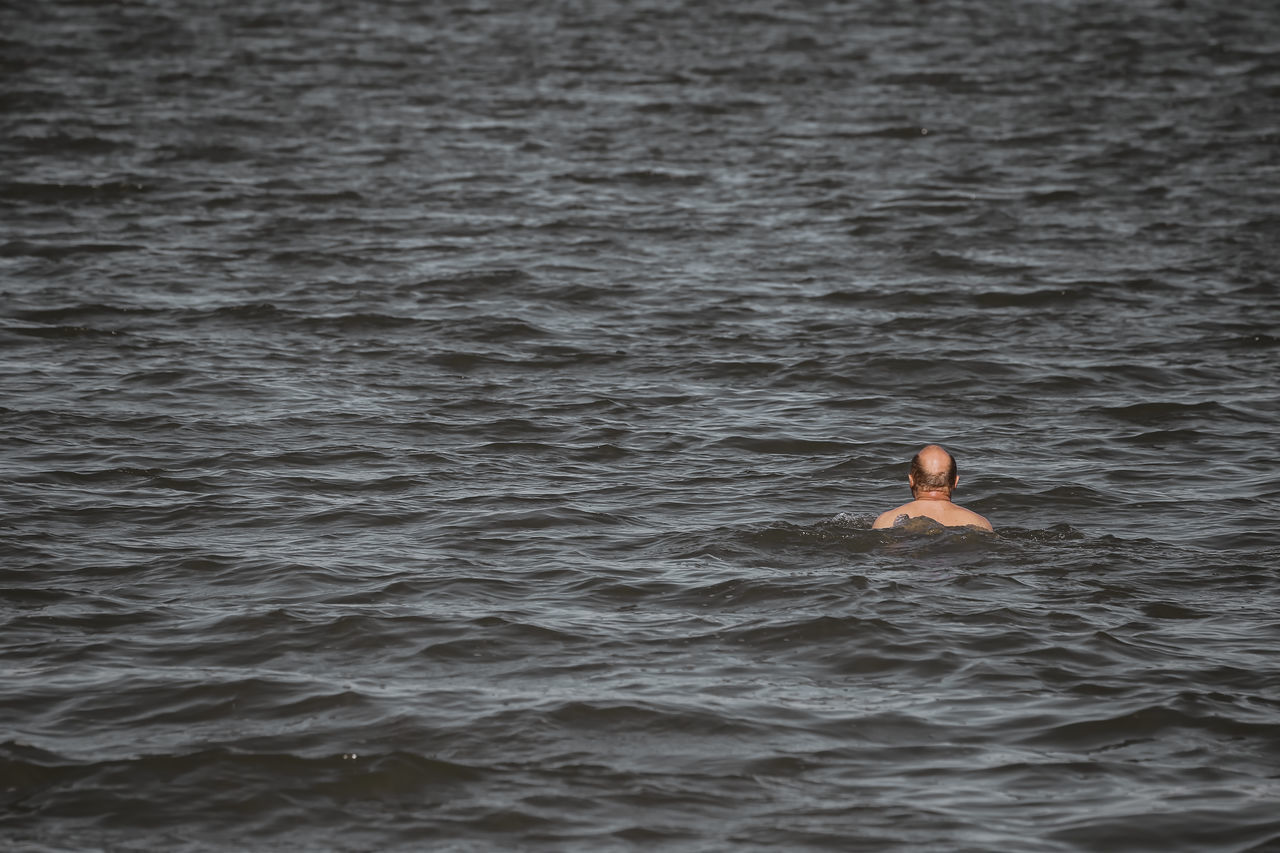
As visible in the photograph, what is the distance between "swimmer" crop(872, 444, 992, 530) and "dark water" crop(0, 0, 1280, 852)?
174mm

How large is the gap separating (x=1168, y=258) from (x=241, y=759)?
55.9ft

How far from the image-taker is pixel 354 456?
44.9 feet

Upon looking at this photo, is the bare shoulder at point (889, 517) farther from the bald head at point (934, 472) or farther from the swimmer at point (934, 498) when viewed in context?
the bald head at point (934, 472)

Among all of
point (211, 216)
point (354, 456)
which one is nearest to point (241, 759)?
point (354, 456)

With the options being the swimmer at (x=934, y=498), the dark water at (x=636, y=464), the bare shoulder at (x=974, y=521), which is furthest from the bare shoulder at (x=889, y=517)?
the bare shoulder at (x=974, y=521)

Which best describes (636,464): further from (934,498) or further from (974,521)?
(974,521)

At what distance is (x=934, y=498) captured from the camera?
11352mm

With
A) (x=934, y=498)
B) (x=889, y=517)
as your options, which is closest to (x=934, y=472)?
(x=934, y=498)

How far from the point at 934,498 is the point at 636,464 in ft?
10.7

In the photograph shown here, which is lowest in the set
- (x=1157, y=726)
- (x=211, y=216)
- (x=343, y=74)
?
(x=1157, y=726)

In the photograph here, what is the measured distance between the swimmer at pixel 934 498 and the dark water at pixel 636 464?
17cm

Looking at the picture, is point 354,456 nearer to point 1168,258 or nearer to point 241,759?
point 241,759

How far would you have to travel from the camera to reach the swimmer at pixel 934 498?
11.2 metres

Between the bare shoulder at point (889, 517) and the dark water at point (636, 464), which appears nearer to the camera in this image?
the dark water at point (636, 464)
